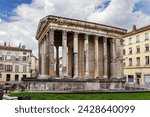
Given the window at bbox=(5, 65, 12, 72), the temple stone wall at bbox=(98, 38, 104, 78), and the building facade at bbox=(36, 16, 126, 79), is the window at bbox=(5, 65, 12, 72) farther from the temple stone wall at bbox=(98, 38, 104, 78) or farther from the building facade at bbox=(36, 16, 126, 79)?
the temple stone wall at bbox=(98, 38, 104, 78)

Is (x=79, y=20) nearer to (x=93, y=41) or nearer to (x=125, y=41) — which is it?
(x=93, y=41)

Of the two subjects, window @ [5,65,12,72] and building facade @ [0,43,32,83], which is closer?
building facade @ [0,43,32,83]

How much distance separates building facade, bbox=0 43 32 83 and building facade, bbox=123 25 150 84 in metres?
22.6

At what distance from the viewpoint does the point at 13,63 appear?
1881 inches

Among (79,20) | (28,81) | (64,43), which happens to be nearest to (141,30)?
(79,20)

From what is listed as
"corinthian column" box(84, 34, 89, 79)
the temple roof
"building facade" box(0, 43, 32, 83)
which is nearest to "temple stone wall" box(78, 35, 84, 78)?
"corinthian column" box(84, 34, 89, 79)

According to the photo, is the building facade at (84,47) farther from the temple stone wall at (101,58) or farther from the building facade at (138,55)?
the building facade at (138,55)

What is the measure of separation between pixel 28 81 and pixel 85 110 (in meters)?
14.2

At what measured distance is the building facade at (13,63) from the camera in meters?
46.3

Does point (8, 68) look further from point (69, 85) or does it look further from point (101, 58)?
point (69, 85)

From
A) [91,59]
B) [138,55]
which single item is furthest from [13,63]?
[138,55]

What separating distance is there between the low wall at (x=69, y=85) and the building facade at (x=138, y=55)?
13.0 metres

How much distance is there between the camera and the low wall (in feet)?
65.1

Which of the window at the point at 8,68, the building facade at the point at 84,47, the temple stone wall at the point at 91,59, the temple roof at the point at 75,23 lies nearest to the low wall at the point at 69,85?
the building facade at the point at 84,47
